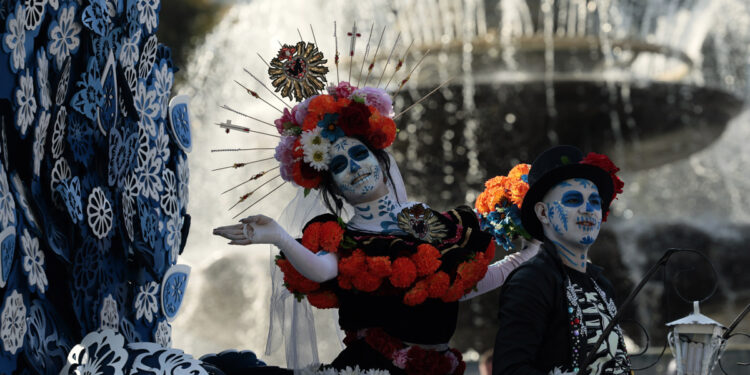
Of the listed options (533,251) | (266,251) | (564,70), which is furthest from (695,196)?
(533,251)

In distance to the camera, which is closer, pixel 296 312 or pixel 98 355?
pixel 98 355

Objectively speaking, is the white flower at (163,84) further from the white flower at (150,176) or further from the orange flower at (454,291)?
the orange flower at (454,291)

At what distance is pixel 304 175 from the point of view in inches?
162

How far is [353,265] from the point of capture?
152 inches

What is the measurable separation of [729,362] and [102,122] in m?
3.95

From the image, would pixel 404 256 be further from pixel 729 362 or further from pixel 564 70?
pixel 564 70

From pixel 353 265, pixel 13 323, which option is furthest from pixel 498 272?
pixel 13 323

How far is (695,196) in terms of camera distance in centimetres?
1959

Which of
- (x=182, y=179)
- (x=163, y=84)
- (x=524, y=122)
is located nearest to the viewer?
(x=163, y=84)

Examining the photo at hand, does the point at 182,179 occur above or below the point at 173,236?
above

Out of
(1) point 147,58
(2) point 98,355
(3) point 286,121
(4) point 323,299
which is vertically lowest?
(2) point 98,355

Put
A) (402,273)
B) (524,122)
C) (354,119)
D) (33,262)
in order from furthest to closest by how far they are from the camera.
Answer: (524,122)
(354,119)
(402,273)
(33,262)

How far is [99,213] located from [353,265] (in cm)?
97

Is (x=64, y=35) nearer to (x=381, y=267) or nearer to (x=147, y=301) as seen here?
(x=147, y=301)
